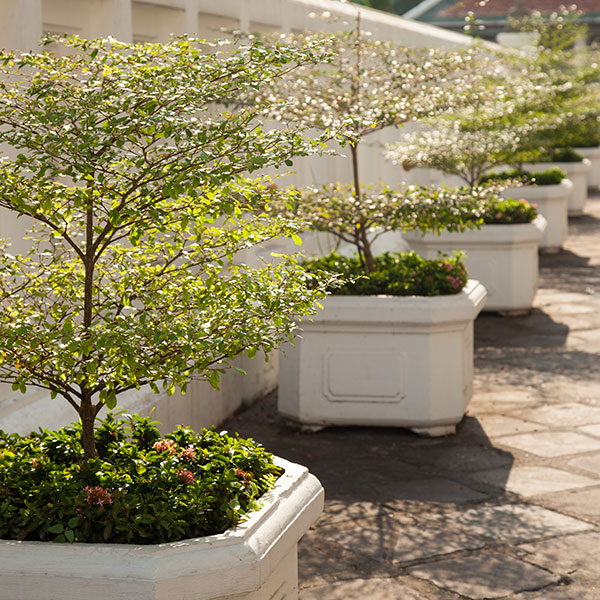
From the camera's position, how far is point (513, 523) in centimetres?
505

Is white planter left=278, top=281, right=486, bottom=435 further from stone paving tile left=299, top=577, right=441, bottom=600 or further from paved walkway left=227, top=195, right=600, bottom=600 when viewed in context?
stone paving tile left=299, top=577, right=441, bottom=600

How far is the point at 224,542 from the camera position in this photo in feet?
10.3

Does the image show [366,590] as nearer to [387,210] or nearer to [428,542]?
[428,542]

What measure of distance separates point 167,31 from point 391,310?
204cm

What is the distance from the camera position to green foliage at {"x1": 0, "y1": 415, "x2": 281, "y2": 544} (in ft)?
10.5

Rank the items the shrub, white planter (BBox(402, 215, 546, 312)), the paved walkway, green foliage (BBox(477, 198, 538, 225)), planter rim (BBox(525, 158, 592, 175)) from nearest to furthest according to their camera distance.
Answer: the paved walkway → white planter (BBox(402, 215, 546, 312)) → green foliage (BBox(477, 198, 538, 225)) → planter rim (BBox(525, 158, 592, 175)) → the shrub

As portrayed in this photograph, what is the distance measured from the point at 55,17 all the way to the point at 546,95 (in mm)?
6987

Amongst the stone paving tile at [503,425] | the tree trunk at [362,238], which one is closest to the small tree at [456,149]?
the tree trunk at [362,238]

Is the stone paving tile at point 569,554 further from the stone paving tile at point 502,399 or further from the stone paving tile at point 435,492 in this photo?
the stone paving tile at point 502,399

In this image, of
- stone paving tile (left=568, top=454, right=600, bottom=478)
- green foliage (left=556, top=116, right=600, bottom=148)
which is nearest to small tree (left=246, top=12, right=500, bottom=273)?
stone paving tile (left=568, top=454, right=600, bottom=478)

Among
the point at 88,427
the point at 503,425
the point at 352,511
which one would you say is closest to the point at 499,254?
the point at 503,425

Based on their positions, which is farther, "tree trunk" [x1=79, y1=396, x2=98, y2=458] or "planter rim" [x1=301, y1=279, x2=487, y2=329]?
"planter rim" [x1=301, y1=279, x2=487, y2=329]

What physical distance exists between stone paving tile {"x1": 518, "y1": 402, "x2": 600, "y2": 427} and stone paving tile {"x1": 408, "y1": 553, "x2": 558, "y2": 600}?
85.3 inches

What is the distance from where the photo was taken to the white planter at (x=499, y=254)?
9.74 meters
